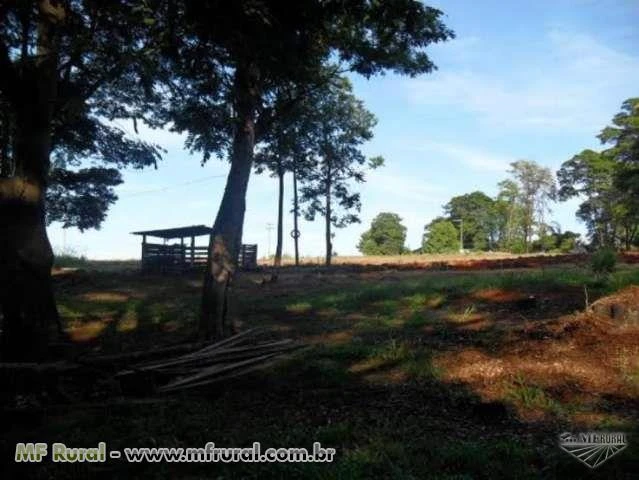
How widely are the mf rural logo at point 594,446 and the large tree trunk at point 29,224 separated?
8.65 metres

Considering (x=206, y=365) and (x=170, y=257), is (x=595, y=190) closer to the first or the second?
(x=170, y=257)

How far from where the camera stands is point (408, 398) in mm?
7699

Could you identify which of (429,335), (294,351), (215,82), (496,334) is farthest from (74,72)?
(496,334)

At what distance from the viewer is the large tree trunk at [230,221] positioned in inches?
461

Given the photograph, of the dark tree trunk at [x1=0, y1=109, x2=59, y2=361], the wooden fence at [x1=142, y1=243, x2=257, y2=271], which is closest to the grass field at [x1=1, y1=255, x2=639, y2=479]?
the dark tree trunk at [x1=0, y1=109, x2=59, y2=361]

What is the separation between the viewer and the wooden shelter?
27.2m

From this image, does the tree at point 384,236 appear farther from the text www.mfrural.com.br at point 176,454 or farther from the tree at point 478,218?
the text www.mfrural.com.br at point 176,454

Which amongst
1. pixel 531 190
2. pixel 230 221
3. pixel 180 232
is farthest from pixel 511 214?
pixel 230 221

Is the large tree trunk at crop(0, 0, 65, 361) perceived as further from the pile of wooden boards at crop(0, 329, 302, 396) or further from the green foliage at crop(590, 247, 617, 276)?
the green foliage at crop(590, 247, 617, 276)

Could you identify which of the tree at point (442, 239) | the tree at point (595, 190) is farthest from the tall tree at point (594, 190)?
the tree at point (442, 239)

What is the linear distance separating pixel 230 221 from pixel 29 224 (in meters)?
4.20

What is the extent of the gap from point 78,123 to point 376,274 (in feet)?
45.7

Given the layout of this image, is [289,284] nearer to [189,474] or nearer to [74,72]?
[74,72]

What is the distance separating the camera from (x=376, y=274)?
24.1 m
